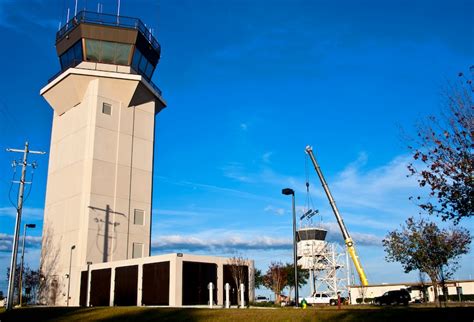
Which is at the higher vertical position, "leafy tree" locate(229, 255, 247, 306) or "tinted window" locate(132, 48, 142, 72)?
"tinted window" locate(132, 48, 142, 72)

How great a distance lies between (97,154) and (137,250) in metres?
11.9

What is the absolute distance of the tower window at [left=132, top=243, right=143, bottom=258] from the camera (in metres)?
55.8

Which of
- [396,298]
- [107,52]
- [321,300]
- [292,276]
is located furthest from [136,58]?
[292,276]

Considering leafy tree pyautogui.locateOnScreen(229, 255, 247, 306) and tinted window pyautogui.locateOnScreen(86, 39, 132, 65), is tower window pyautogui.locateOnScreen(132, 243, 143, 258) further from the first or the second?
tinted window pyautogui.locateOnScreen(86, 39, 132, 65)

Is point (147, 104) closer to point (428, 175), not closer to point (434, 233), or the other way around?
point (434, 233)

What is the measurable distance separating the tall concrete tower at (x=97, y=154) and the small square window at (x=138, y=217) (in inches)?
4.7

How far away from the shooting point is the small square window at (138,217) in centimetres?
5675

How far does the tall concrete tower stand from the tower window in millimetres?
115

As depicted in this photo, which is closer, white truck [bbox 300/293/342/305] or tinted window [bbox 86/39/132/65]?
tinted window [bbox 86/39/132/65]

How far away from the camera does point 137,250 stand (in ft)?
184

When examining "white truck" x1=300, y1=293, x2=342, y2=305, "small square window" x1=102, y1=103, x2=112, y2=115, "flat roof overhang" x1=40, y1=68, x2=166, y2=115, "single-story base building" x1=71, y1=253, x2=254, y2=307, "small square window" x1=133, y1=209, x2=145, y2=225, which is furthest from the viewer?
"white truck" x1=300, y1=293, x2=342, y2=305

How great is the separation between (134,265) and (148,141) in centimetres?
1857

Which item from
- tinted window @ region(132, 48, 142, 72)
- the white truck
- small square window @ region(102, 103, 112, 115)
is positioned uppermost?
tinted window @ region(132, 48, 142, 72)

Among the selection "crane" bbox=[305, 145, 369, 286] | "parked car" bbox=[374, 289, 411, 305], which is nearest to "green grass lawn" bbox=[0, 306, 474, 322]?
"parked car" bbox=[374, 289, 411, 305]
